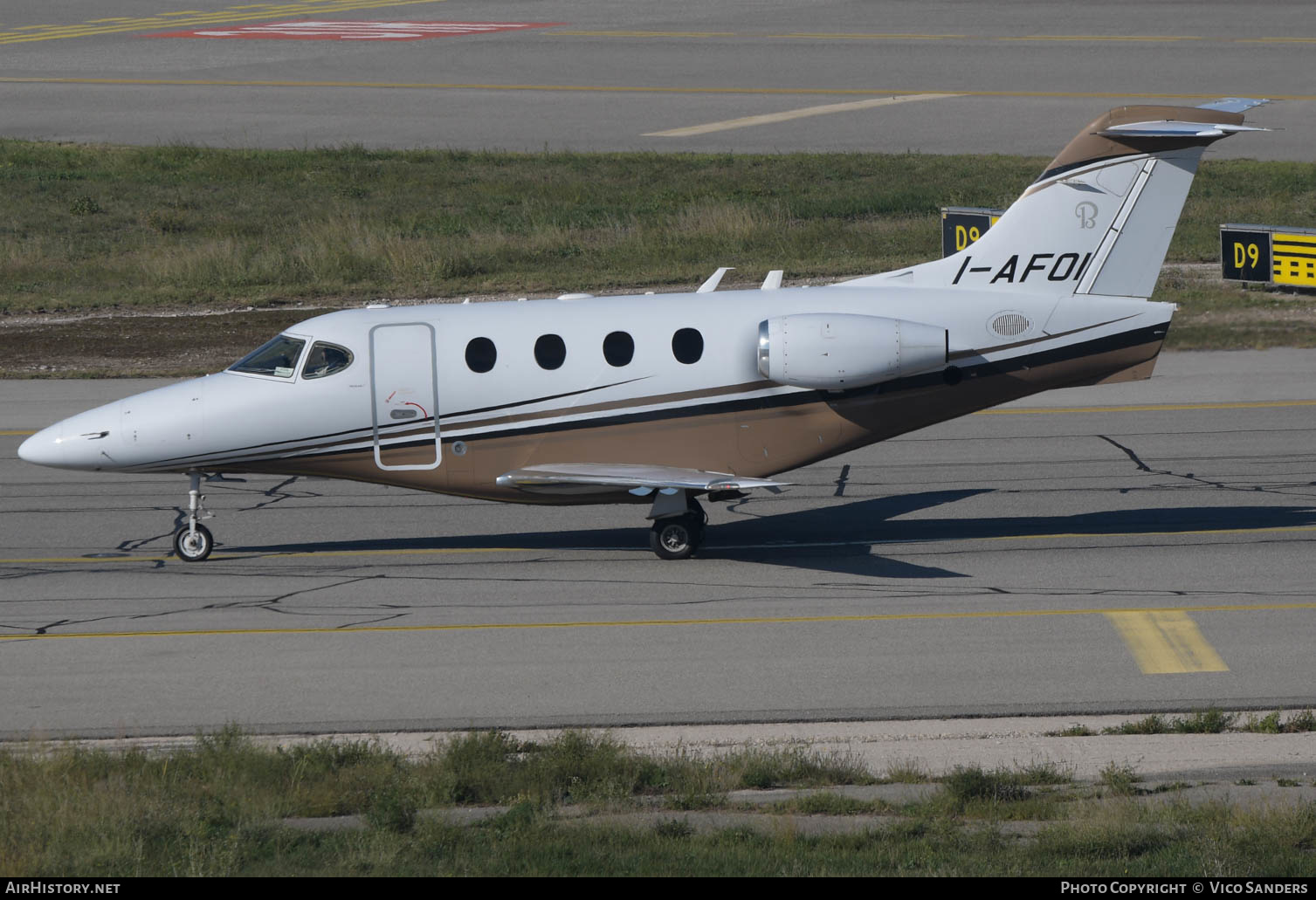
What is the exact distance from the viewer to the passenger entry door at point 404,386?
727 inches

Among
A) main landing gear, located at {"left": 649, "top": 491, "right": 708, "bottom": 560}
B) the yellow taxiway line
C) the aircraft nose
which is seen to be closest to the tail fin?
main landing gear, located at {"left": 649, "top": 491, "right": 708, "bottom": 560}

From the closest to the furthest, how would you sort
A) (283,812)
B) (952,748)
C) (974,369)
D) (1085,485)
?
(283,812), (952,748), (974,369), (1085,485)

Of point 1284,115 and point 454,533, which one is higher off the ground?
point 1284,115

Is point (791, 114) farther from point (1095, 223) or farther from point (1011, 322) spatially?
point (1011, 322)

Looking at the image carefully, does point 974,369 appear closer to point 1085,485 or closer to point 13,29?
point 1085,485

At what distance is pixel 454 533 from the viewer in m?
20.5

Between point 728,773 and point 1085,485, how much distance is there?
1162 cm

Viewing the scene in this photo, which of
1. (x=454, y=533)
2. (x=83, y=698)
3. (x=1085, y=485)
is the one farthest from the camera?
(x=1085, y=485)

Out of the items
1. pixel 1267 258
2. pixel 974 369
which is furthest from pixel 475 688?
pixel 1267 258

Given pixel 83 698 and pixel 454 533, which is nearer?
pixel 83 698

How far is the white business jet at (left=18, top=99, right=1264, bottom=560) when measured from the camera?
18.3 metres

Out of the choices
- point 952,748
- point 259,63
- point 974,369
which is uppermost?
point 259,63

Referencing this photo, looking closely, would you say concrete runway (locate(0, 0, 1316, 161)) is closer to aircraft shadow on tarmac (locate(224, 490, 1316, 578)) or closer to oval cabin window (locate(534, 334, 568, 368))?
aircraft shadow on tarmac (locate(224, 490, 1316, 578))

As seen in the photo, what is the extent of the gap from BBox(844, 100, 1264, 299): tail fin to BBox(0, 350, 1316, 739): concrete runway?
331 cm
